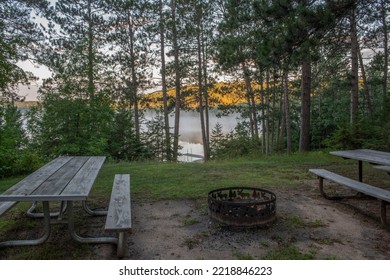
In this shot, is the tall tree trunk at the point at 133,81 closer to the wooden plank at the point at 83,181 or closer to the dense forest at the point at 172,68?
the dense forest at the point at 172,68

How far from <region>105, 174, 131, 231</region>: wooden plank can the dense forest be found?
126 inches

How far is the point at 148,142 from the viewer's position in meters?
12.9

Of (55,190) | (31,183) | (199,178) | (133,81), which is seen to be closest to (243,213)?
(55,190)

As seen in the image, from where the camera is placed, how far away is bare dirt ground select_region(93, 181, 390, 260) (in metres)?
2.79

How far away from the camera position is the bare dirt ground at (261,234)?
279cm

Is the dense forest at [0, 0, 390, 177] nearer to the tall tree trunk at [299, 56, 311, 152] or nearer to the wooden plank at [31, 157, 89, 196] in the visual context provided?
the tall tree trunk at [299, 56, 311, 152]

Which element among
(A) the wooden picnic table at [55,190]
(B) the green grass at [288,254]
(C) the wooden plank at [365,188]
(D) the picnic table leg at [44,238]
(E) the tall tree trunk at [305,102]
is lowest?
(B) the green grass at [288,254]

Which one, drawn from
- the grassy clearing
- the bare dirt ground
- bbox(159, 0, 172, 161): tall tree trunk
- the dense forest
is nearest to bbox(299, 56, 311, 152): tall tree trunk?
the dense forest

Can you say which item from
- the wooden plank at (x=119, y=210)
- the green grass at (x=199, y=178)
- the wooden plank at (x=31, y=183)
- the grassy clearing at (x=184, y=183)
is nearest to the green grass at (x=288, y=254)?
the grassy clearing at (x=184, y=183)

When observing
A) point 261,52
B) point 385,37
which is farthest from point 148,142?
point 385,37

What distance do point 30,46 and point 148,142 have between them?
5.79 metres

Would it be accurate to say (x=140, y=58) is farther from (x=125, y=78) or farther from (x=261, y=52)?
(x=261, y=52)

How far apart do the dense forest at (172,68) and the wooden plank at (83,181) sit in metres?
3.32

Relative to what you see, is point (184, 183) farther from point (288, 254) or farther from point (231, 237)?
point (288, 254)
